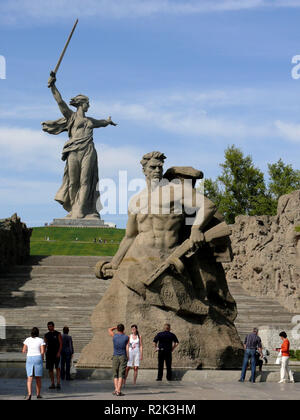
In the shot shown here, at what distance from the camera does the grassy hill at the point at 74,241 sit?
38875 mm

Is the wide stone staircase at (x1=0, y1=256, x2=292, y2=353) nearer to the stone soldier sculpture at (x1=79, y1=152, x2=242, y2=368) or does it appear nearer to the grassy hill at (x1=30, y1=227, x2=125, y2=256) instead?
the grassy hill at (x1=30, y1=227, x2=125, y2=256)

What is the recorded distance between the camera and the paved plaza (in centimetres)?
1031

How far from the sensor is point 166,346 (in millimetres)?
12281

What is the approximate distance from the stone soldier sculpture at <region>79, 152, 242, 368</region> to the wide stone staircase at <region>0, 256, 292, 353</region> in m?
6.53

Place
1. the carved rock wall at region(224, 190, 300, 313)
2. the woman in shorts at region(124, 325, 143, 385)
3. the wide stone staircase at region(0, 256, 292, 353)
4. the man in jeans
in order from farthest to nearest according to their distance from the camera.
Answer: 1. the carved rock wall at region(224, 190, 300, 313)
2. the wide stone staircase at region(0, 256, 292, 353)
3. the man in jeans
4. the woman in shorts at region(124, 325, 143, 385)

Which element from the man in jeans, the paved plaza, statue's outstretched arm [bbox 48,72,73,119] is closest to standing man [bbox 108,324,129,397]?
the paved plaza

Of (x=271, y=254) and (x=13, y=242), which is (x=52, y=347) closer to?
(x=271, y=254)

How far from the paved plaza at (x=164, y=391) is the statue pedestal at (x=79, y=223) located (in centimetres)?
3478

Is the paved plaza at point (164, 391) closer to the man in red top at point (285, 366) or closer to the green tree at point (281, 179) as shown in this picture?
the man in red top at point (285, 366)

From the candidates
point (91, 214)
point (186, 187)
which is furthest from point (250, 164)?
point (186, 187)

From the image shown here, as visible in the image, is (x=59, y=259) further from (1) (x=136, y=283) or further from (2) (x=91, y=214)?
(1) (x=136, y=283)

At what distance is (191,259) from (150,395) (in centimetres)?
360

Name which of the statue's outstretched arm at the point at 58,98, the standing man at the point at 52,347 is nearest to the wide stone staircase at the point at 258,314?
the standing man at the point at 52,347

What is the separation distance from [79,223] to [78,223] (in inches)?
2.5
